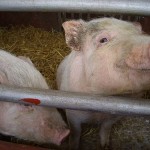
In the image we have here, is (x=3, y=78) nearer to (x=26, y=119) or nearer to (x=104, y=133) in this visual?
(x=26, y=119)

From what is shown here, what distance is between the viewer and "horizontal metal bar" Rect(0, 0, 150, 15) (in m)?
1.82

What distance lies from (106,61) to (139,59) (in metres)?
0.38

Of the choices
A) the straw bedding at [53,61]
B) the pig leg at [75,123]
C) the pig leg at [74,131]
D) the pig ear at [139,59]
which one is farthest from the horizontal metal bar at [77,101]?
the straw bedding at [53,61]

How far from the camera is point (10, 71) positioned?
2281 mm

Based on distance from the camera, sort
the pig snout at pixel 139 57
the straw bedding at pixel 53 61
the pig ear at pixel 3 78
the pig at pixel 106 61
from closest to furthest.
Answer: the pig snout at pixel 139 57
the pig at pixel 106 61
the pig ear at pixel 3 78
the straw bedding at pixel 53 61

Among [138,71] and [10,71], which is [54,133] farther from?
[138,71]

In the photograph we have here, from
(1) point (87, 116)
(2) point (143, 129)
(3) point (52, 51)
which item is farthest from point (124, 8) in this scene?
(3) point (52, 51)

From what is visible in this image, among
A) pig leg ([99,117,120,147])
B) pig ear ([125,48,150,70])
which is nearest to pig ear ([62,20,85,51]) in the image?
pig ear ([125,48,150,70])

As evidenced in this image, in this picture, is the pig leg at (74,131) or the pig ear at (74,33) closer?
the pig ear at (74,33)

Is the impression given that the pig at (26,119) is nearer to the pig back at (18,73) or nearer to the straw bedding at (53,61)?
the pig back at (18,73)

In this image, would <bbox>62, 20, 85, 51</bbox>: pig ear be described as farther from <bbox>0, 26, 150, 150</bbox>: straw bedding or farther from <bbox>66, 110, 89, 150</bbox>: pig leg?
<bbox>0, 26, 150, 150</bbox>: straw bedding

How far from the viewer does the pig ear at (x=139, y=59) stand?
1.52m

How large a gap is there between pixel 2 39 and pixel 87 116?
192 cm

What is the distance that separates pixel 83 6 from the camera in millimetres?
1902
